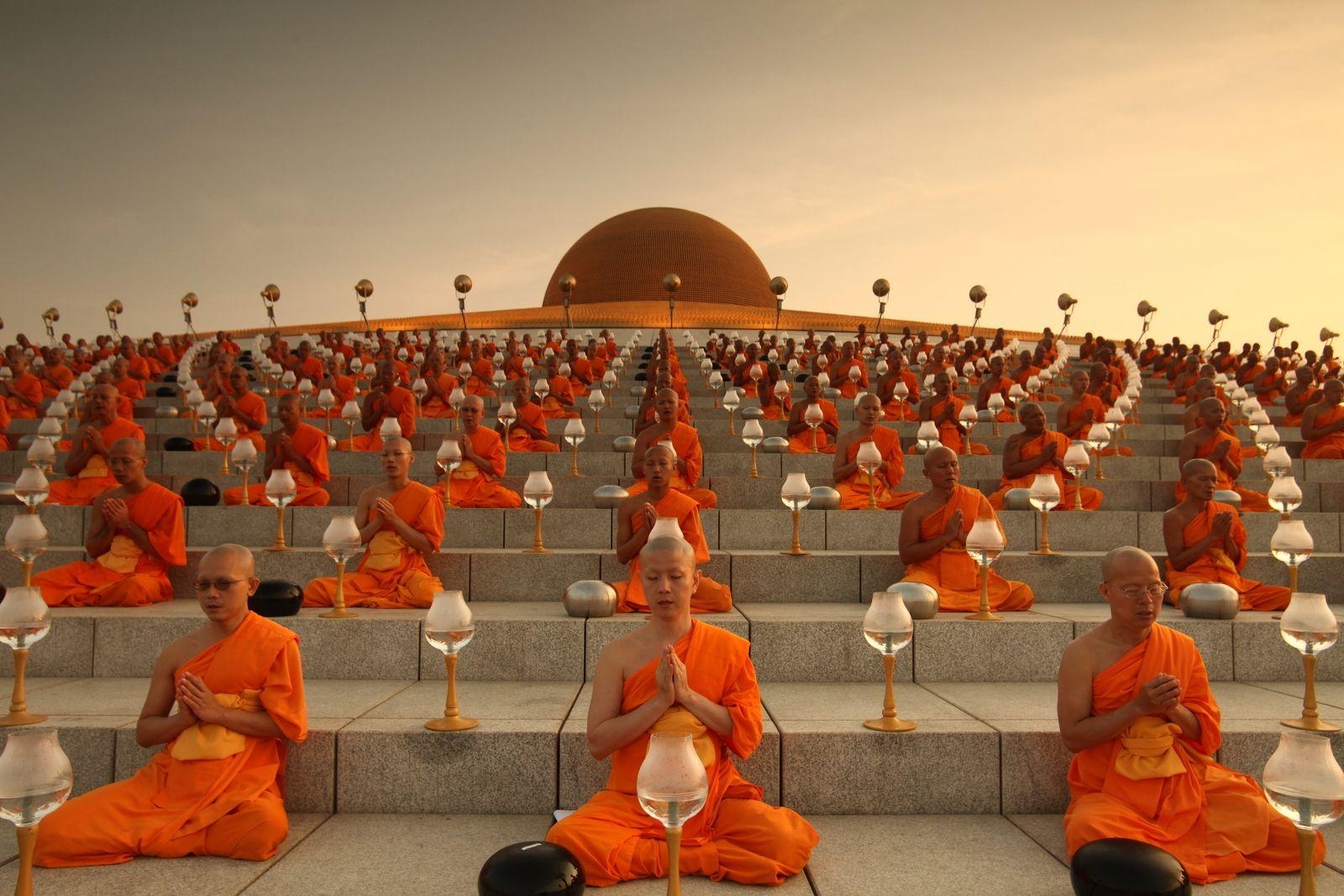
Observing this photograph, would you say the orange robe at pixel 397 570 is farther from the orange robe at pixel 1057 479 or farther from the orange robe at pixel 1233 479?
the orange robe at pixel 1233 479

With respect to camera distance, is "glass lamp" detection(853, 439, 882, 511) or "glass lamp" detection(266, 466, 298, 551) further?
"glass lamp" detection(853, 439, 882, 511)

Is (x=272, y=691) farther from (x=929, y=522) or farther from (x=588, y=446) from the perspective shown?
(x=588, y=446)

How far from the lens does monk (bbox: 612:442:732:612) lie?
562 centimetres

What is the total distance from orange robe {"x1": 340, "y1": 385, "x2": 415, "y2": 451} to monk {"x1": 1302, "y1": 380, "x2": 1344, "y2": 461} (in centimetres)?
877

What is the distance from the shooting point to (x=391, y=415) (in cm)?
1006

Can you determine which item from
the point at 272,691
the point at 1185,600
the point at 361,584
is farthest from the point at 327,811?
the point at 1185,600

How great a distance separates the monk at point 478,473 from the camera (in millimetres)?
7934

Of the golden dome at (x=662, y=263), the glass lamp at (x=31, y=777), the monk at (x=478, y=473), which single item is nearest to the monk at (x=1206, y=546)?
the monk at (x=478, y=473)

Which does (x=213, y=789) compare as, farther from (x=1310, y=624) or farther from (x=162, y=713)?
(x=1310, y=624)

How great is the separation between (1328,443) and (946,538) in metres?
6.46

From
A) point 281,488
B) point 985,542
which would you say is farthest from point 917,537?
point 281,488

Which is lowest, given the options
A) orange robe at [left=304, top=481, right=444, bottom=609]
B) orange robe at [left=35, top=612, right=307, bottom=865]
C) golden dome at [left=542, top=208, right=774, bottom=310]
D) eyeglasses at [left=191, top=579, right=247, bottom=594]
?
orange robe at [left=35, top=612, right=307, bottom=865]

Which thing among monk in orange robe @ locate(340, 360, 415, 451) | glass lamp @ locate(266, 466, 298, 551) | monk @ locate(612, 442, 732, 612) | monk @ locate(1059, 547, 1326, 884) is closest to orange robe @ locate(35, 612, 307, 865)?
monk @ locate(612, 442, 732, 612)

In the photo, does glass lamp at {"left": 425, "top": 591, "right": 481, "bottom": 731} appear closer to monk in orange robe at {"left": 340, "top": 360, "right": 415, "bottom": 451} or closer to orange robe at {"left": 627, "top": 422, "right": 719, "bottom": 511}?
orange robe at {"left": 627, "top": 422, "right": 719, "bottom": 511}
